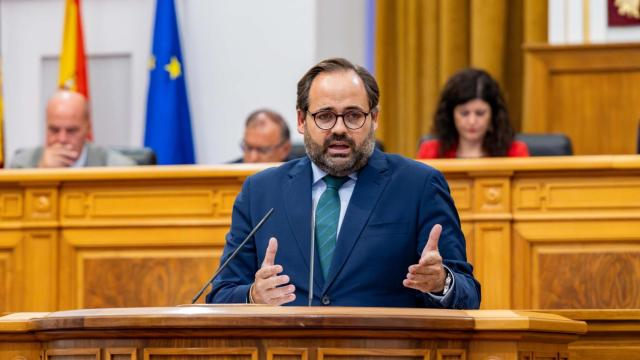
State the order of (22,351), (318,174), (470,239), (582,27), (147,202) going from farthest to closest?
1. (582,27)
2. (147,202)
3. (470,239)
4. (318,174)
5. (22,351)

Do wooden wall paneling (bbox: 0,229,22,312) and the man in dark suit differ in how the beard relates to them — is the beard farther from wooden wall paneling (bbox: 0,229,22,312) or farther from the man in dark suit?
wooden wall paneling (bbox: 0,229,22,312)

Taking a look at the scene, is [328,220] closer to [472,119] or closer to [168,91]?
[472,119]

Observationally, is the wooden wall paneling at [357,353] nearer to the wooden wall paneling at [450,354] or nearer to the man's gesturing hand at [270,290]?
the wooden wall paneling at [450,354]

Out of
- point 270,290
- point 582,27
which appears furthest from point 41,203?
point 582,27

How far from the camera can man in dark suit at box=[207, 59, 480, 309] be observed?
10.8 ft

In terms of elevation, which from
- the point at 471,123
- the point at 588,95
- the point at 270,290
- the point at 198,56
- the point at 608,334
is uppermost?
the point at 198,56

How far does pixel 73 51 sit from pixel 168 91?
27.3 inches

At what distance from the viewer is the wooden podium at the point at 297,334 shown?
7.99ft

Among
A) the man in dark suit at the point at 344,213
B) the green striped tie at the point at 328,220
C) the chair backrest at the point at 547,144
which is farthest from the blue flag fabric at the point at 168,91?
the green striped tie at the point at 328,220

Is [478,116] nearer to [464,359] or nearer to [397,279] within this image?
[397,279]

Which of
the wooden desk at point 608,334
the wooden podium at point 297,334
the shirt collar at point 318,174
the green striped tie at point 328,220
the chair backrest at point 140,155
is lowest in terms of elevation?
the wooden desk at point 608,334

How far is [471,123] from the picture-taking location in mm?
5590

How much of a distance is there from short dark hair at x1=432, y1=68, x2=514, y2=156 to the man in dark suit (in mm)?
2160

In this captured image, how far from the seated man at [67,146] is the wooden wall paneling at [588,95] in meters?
2.27
